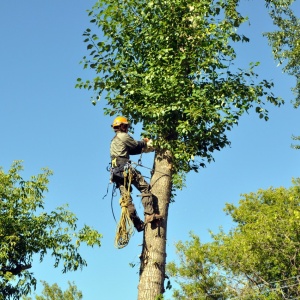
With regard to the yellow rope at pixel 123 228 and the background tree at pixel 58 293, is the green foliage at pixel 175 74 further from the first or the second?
the background tree at pixel 58 293

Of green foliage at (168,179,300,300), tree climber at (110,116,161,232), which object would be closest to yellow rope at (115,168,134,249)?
tree climber at (110,116,161,232)

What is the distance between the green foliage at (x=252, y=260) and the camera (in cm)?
2630

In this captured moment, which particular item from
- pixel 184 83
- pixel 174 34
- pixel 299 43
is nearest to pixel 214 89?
pixel 184 83

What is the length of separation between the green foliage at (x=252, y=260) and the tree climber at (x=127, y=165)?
52.5 feet

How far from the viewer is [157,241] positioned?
7.25 metres

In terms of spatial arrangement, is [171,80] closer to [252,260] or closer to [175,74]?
[175,74]

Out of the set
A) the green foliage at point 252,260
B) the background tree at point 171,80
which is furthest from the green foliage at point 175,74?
the green foliage at point 252,260

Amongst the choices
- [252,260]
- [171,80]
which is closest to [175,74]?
[171,80]

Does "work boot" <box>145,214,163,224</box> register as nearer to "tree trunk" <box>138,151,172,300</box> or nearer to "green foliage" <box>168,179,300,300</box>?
"tree trunk" <box>138,151,172,300</box>

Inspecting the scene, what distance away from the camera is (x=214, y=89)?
8.55 meters

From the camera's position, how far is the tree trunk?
695 cm

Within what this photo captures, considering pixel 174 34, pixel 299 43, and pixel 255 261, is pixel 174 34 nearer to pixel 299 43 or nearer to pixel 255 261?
pixel 299 43

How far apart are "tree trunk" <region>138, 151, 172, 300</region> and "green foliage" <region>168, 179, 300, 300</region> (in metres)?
16.2

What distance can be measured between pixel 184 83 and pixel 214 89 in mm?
600
